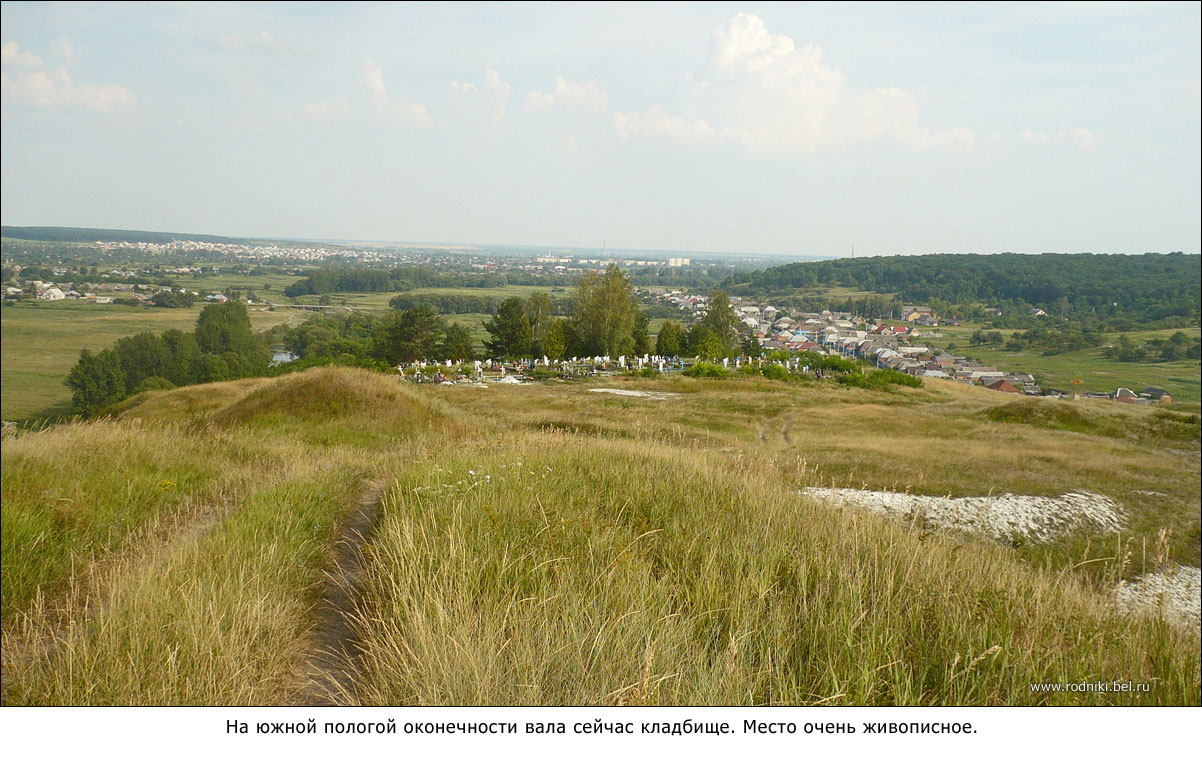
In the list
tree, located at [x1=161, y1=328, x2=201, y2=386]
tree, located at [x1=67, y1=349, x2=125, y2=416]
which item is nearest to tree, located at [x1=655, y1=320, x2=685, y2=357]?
tree, located at [x1=67, y1=349, x2=125, y2=416]

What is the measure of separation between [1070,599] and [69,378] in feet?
161

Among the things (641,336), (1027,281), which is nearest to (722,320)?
(641,336)

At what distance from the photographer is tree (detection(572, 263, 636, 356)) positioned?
3497cm

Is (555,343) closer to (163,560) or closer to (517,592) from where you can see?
Answer: (163,560)

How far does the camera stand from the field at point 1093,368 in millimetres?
38094

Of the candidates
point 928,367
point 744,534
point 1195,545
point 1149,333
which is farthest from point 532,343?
point 1149,333

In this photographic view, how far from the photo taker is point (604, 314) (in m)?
36.8

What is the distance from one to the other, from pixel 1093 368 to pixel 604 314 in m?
38.0

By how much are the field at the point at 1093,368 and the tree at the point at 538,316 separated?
25342 mm

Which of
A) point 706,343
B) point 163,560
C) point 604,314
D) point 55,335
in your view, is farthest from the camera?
point 55,335

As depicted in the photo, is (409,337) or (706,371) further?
(409,337)

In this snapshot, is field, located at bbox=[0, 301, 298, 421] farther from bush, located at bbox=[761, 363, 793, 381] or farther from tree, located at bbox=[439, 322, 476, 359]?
bush, located at bbox=[761, 363, 793, 381]

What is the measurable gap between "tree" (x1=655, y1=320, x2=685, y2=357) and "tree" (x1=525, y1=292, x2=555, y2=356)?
16.2 m
